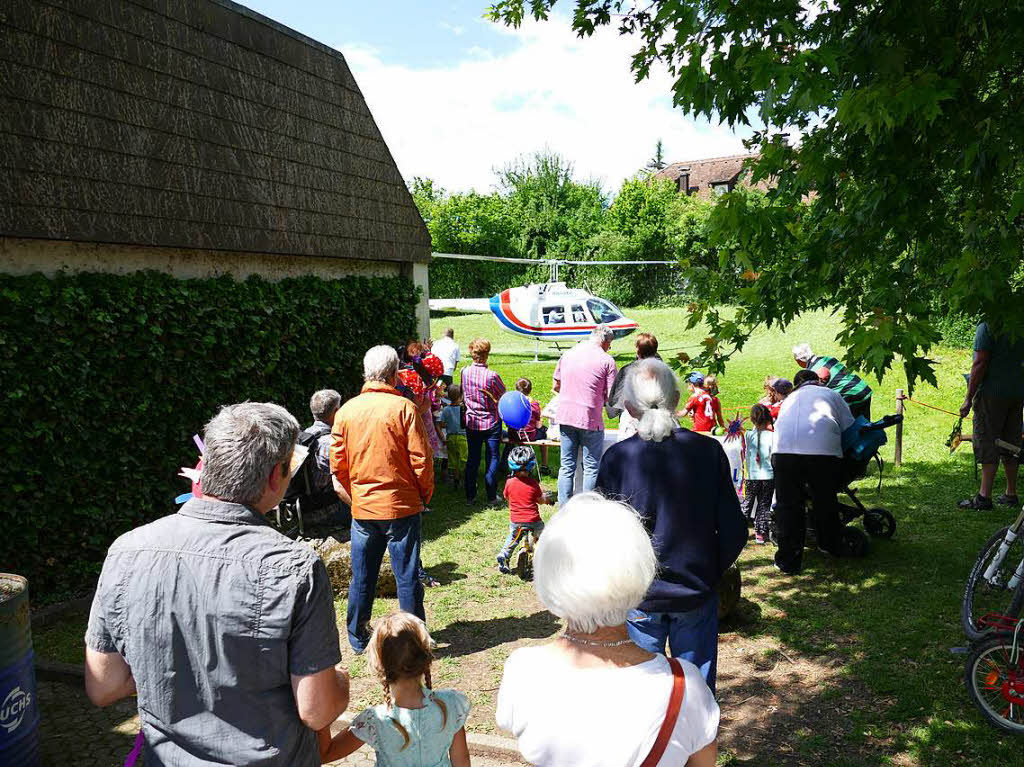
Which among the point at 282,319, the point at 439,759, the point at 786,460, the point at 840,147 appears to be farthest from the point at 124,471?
the point at 840,147

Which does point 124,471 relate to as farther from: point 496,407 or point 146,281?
point 496,407

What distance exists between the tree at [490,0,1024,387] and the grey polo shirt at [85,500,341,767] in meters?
2.74

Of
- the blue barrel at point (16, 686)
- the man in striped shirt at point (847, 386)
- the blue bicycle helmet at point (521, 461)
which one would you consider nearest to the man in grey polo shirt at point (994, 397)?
the man in striped shirt at point (847, 386)

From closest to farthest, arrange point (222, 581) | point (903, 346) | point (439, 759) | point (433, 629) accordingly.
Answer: point (222, 581), point (439, 759), point (903, 346), point (433, 629)

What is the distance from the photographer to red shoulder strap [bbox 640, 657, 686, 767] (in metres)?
1.84

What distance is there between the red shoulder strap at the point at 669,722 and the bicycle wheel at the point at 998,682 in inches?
128

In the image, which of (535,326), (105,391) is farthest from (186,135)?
(535,326)

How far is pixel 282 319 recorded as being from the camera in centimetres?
912

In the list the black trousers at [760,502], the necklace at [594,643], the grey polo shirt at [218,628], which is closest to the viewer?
the necklace at [594,643]

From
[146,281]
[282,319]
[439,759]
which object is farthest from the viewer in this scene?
[282,319]

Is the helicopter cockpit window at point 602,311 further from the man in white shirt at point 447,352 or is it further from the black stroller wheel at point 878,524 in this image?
the black stroller wheel at point 878,524

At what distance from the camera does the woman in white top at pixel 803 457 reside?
21.4ft

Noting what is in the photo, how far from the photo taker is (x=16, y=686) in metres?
3.41

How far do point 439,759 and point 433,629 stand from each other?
3.21 meters
